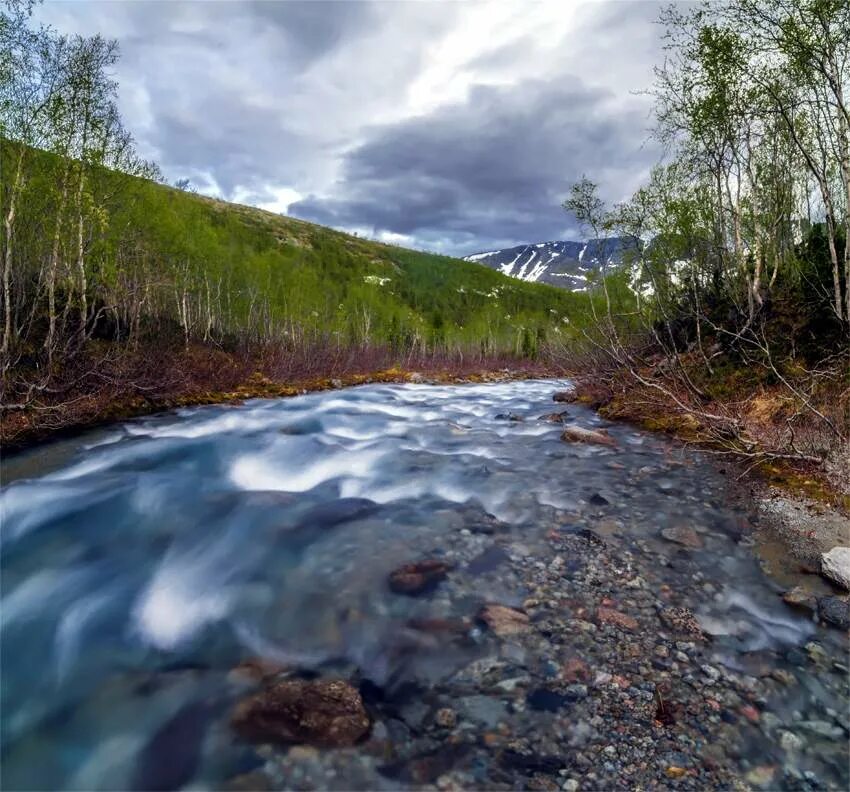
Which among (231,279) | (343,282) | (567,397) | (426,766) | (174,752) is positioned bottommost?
(174,752)

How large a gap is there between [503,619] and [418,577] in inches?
44.9

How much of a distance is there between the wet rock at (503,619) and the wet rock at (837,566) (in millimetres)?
3282

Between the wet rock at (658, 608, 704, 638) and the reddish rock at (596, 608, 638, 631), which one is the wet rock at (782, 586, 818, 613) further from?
the reddish rock at (596, 608, 638, 631)

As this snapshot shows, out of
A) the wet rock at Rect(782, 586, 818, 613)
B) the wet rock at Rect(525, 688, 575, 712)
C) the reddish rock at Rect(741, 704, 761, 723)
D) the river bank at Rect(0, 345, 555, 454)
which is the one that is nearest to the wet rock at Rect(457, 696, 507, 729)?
the wet rock at Rect(525, 688, 575, 712)

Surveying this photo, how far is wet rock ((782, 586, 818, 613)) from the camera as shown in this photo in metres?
4.68

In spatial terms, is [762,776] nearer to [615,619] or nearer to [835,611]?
[615,619]

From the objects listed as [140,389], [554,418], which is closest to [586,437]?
[554,418]

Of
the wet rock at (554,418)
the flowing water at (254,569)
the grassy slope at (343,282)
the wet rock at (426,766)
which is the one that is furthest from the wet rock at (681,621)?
the grassy slope at (343,282)

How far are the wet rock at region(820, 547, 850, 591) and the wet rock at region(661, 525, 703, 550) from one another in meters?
→ 1.19

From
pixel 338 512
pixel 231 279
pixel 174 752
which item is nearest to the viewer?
pixel 174 752

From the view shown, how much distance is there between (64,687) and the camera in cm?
407

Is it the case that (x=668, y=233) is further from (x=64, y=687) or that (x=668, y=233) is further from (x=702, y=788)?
(x=64, y=687)

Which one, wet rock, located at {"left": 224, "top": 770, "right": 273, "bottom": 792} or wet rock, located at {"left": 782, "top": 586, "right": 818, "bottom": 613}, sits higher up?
wet rock, located at {"left": 782, "top": 586, "right": 818, "bottom": 613}

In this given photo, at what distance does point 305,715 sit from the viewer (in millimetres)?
3477
